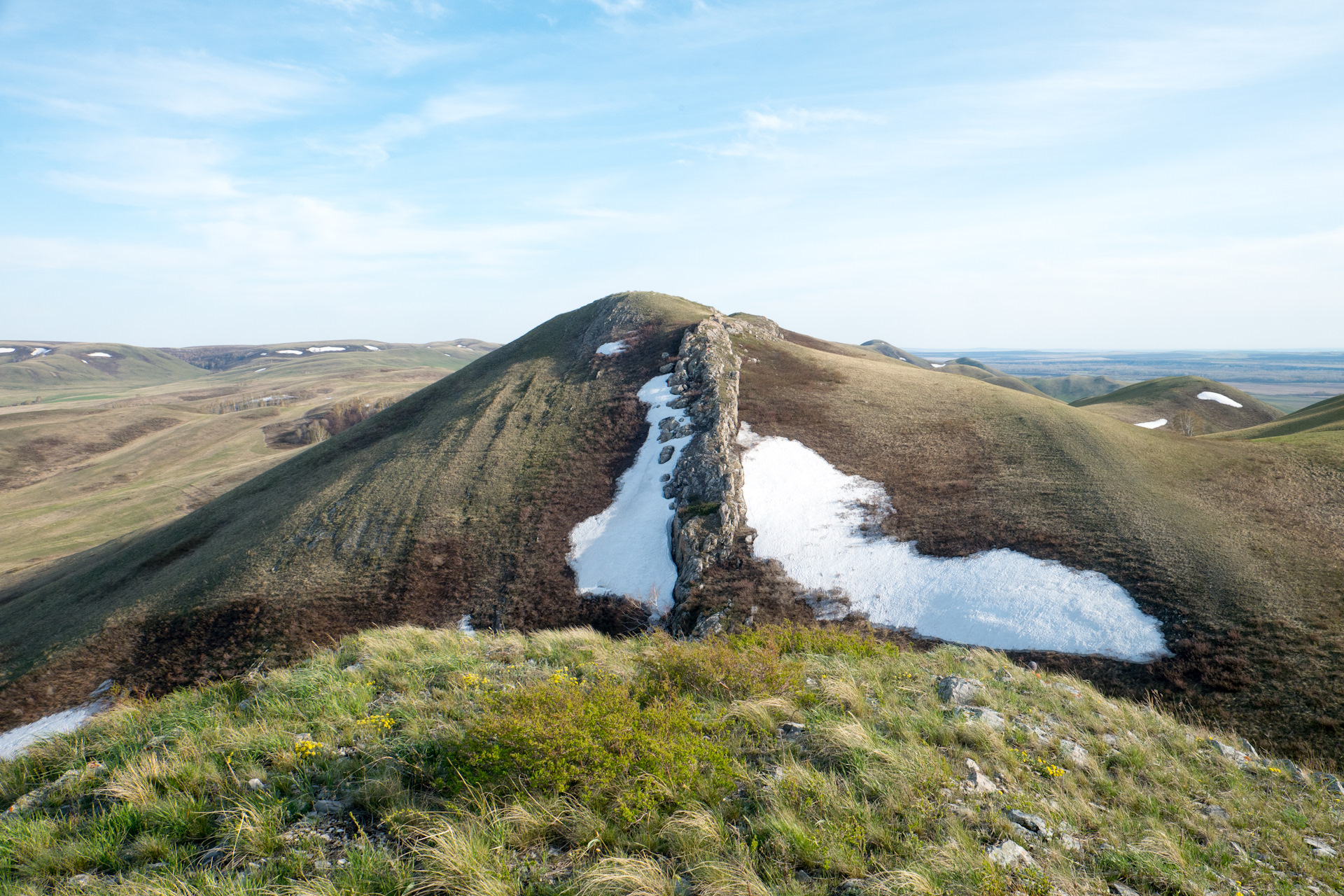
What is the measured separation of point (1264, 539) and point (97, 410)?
17336cm

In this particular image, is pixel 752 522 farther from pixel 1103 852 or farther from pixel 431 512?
pixel 1103 852

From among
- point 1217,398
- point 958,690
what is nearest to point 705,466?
point 958,690

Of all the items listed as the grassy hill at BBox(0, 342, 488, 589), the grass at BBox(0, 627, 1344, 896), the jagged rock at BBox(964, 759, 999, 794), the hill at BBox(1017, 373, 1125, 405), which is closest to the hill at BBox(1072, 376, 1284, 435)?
the grass at BBox(0, 627, 1344, 896)

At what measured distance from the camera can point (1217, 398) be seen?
2798 inches

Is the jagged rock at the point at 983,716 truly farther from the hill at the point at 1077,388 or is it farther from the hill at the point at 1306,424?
the hill at the point at 1077,388

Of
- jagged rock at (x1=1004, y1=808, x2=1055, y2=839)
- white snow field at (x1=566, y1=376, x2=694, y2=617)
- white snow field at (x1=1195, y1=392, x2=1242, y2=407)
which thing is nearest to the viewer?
jagged rock at (x1=1004, y1=808, x2=1055, y2=839)

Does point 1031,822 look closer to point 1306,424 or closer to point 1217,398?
point 1306,424

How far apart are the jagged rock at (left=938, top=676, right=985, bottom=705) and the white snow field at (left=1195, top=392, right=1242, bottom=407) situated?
89.7 metres

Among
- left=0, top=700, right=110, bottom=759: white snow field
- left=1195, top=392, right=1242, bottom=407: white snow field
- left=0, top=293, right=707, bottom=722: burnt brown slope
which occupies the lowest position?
left=0, top=700, right=110, bottom=759: white snow field

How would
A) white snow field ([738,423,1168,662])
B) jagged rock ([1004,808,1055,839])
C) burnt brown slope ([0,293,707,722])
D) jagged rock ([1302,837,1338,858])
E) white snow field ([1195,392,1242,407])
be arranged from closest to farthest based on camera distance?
1. jagged rock ([1004,808,1055,839])
2. jagged rock ([1302,837,1338,858])
3. white snow field ([738,423,1168,662])
4. burnt brown slope ([0,293,707,722])
5. white snow field ([1195,392,1242,407])

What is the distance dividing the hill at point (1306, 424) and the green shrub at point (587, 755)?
45.9m

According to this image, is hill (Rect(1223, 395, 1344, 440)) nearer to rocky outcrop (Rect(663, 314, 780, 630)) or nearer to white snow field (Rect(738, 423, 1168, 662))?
white snow field (Rect(738, 423, 1168, 662))

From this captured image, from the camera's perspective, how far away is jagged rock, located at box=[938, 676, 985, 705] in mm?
9427

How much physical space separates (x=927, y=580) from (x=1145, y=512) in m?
10.9
